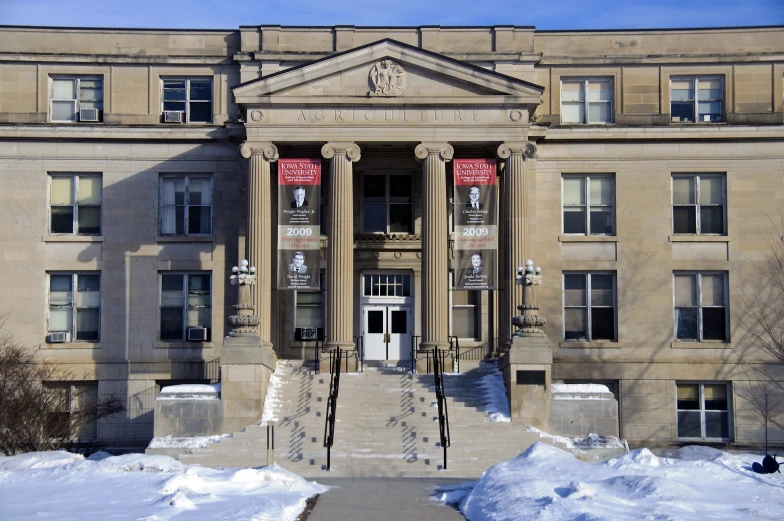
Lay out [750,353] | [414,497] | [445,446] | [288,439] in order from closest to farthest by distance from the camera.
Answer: [414,497]
[445,446]
[288,439]
[750,353]

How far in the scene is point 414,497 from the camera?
21469mm

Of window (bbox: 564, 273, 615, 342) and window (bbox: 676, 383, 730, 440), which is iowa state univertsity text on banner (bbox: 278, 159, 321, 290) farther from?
window (bbox: 676, 383, 730, 440)

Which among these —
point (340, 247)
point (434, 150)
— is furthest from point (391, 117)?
point (340, 247)

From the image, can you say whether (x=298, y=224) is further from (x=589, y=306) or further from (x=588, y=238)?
(x=589, y=306)

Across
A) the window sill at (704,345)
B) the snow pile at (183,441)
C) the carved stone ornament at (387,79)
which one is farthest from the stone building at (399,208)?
the snow pile at (183,441)

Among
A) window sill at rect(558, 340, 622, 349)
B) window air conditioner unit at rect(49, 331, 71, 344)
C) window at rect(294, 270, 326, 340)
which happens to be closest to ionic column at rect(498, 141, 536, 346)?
window sill at rect(558, 340, 622, 349)

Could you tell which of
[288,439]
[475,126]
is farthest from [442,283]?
[288,439]

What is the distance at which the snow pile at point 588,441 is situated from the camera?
27922 mm

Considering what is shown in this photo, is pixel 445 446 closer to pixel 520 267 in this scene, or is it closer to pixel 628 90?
pixel 520 267

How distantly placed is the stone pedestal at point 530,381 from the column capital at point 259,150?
890 cm

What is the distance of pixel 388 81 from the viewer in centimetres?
3250

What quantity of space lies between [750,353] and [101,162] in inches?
837

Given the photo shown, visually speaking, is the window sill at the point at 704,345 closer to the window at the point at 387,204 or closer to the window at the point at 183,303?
the window at the point at 387,204

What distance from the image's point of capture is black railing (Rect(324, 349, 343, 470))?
2622cm
